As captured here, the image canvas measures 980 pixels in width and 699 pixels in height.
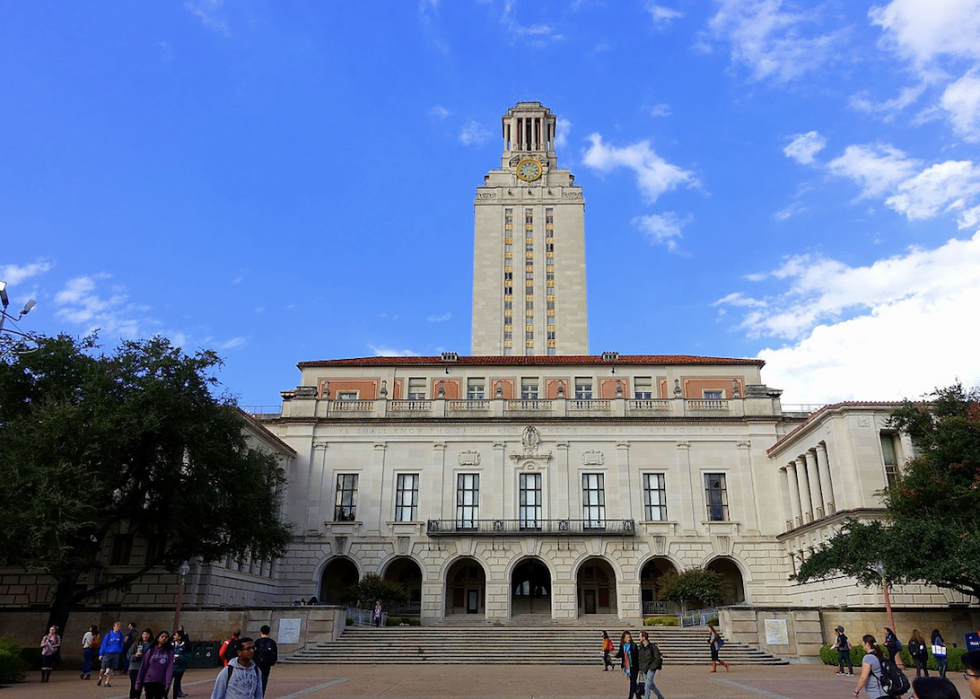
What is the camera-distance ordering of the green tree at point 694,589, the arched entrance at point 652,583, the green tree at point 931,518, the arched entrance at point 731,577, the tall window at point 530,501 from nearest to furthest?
1. the green tree at point 931,518
2. the green tree at point 694,589
3. the arched entrance at point 652,583
4. the tall window at point 530,501
5. the arched entrance at point 731,577

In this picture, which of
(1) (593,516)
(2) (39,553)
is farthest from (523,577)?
(2) (39,553)

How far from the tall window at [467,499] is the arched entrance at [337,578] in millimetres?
7587

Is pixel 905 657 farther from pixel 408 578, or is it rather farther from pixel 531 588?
pixel 408 578

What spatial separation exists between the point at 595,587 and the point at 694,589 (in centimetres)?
974

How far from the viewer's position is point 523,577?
1882 inches

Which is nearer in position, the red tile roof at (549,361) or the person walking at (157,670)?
the person walking at (157,670)

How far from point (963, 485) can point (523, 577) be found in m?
26.6

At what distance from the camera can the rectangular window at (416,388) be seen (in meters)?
51.5

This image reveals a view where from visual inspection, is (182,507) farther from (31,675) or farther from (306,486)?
(306,486)

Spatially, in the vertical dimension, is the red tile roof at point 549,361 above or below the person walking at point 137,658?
above

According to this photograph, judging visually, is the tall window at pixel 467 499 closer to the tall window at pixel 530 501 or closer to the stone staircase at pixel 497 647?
the tall window at pixel 530 501

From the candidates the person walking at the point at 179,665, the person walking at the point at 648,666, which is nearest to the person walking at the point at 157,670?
the person walking at the point at 179,665

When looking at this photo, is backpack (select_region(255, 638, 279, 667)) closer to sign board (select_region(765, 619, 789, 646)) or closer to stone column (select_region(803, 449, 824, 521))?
sign board (select_region(765, 619, 789, 646))

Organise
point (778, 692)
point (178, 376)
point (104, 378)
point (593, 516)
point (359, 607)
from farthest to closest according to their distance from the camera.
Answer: point (593, 516), point (359, 607), point (178, 376), point (104, 378), point (778, 692)
